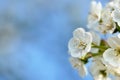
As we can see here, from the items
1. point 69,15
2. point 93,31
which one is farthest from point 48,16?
point 93,31

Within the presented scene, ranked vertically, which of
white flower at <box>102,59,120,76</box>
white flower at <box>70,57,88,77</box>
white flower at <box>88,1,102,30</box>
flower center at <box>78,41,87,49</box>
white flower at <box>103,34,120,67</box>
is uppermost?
white flower at <box>88,1,102,30</box>

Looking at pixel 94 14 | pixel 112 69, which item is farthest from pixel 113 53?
pixel 94 14

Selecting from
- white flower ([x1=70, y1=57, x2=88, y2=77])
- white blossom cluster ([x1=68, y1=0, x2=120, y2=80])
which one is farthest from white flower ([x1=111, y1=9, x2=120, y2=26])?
white flower ([x1=70, y1=57, x2=88, y2=77])

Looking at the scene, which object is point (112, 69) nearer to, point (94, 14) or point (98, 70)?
point (98, 70)

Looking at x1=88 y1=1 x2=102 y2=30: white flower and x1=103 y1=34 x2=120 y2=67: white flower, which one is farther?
x1=88 y1=1 x2=102 y2=30: white flower

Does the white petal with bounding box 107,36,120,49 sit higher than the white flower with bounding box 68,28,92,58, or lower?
lower

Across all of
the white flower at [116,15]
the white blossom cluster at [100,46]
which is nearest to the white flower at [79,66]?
the white blossom cluster at [100,46]

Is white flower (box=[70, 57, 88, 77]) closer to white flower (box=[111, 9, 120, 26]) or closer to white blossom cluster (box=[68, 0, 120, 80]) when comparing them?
white blossom cluster (box=[68, 0, 120, 80])
